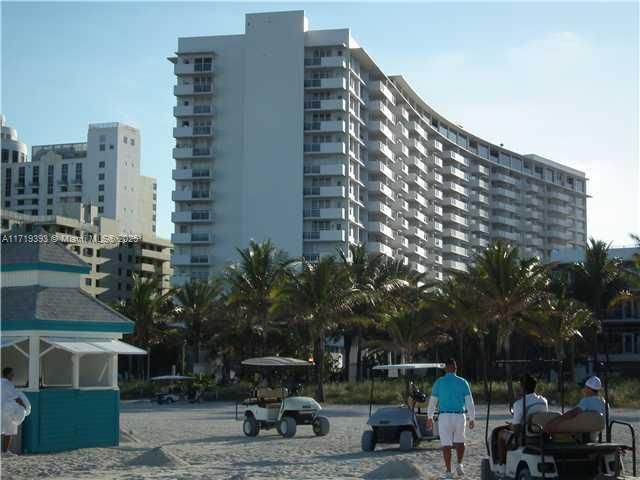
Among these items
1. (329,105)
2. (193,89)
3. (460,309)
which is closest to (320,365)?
(460,309)

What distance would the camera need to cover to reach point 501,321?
153 ft

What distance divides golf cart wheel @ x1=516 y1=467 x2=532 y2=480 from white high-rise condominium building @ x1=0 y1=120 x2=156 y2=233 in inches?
5216

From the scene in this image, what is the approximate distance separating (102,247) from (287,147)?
114 feet

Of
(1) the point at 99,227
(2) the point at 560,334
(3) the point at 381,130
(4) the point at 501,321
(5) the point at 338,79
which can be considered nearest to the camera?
(4) the point at 501,321

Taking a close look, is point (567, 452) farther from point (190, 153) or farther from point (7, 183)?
point (7, 183)

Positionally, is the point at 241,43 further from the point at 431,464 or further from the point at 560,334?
the point at 431,464

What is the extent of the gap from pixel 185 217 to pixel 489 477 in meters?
82.8

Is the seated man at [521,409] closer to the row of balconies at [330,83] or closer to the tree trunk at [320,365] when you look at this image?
the tree trunk at [320,365]

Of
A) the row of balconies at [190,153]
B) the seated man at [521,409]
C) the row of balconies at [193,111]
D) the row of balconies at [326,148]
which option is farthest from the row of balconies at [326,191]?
the seated man at [521,409]

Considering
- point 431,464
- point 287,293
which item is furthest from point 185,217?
point 431,464

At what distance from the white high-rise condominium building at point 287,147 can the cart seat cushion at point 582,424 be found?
76.1 m

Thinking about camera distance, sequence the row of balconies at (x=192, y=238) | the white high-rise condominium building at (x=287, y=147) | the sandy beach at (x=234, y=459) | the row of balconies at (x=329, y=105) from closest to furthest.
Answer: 1. the sandy beach at (x=234, y=459)
2. the white high-rise condominium building at (x=287, y=147)
3. the row of balconies at (x=329, y=105)
4. the row of balconies at (x=192, y=238)

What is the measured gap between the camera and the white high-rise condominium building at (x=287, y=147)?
9100 centimetres

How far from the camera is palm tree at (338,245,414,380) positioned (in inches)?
2168
